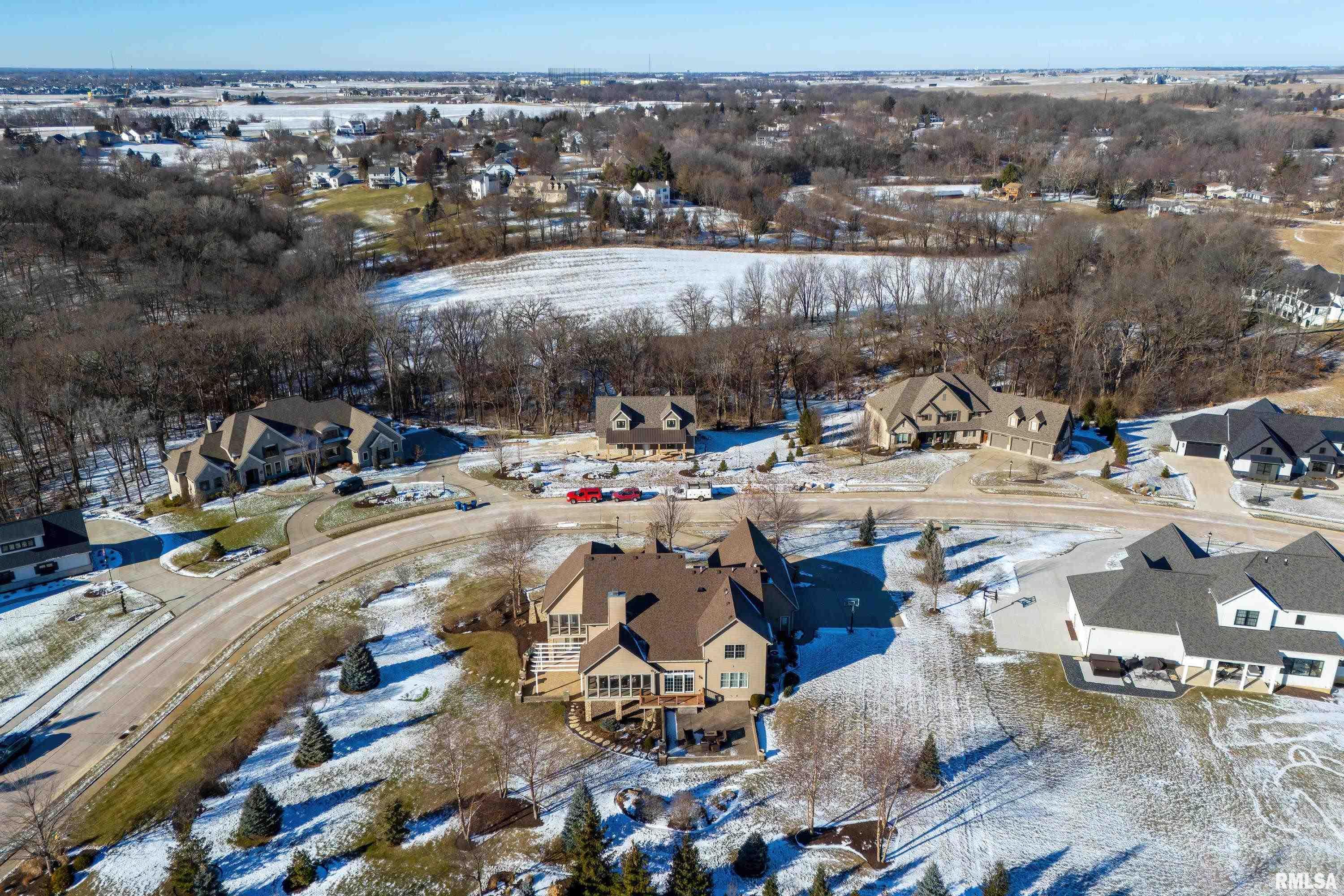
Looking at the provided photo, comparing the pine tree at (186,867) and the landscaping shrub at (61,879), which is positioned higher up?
the pine tree at (186,867)

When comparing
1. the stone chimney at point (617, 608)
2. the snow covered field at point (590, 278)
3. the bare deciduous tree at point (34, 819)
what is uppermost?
the snow covered field at point (590, 278)

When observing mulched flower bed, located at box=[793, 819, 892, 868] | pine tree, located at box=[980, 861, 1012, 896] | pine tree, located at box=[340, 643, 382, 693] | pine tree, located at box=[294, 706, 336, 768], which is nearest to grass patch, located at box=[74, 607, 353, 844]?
pine tree, located at box=[340, 643, 382, 693]

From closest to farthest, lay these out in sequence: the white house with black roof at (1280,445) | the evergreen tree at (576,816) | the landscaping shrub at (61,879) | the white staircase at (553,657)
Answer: the landscaping shrub at (61,879) → the evergreen tree at (576,816) → the white staircase at (553,657) → the white house with black roof at (1280,445)

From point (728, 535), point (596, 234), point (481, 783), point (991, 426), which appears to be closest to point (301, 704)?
point (481, 783)

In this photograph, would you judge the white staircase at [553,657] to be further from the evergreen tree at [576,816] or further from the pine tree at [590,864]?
the pine tree at [590,864]

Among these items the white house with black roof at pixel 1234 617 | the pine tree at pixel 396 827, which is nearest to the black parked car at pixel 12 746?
the pine tree at pixel 396 827

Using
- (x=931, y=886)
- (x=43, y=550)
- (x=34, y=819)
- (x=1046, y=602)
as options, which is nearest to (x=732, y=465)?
(x=1046, y=602)

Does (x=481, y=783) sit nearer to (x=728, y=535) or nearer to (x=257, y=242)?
(x=728, y=535)

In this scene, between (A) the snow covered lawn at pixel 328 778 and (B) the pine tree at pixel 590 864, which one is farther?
(A) the snow covered lawn at pixel 328 778
